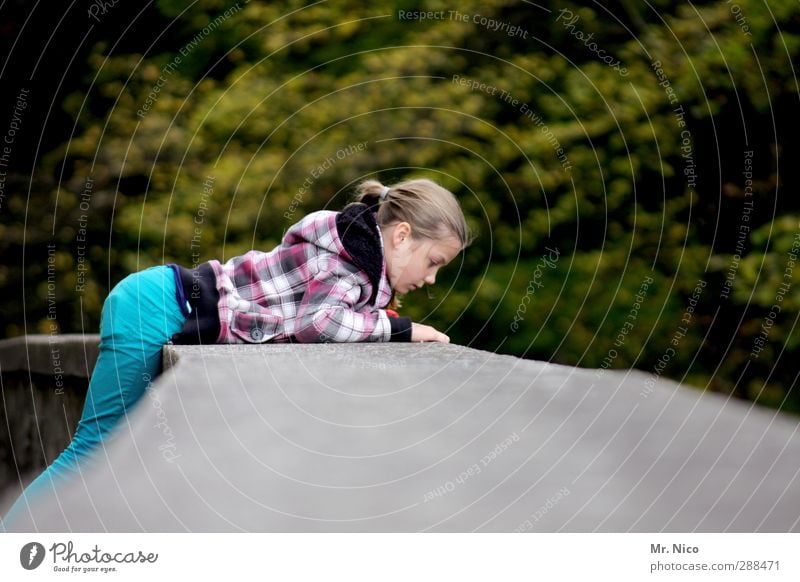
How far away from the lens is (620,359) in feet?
17.9

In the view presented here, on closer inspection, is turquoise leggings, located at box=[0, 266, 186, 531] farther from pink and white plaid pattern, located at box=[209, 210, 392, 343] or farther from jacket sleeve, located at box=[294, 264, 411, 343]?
jacket sleeve, located at box=[294, 264, 411, 343]

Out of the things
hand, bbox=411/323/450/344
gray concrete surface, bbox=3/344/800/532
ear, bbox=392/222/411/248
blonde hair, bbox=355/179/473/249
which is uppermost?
blonde hair, bbox=355/179/473/249

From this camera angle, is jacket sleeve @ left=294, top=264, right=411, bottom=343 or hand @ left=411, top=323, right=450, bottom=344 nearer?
jacket sleeve @ left=294, top=264, right=411, bottom=343

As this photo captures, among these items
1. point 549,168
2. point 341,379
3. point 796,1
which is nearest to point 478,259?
point 549,168

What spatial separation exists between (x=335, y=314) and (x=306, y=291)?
0.12 m

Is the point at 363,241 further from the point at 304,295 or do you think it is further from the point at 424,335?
the point at 424,335

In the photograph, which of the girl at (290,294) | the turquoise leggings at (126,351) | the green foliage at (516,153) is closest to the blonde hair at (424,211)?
the girl at (290,294)

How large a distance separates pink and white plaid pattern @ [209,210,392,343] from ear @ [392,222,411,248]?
0.12 metres

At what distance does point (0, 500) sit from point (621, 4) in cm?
378

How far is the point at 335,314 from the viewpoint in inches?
105

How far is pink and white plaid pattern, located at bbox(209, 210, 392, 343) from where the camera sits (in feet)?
8.81

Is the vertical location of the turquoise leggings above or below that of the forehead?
below

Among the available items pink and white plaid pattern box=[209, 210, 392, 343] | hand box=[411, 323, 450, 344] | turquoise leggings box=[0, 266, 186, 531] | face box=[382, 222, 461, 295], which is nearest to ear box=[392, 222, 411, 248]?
face box=[382, 222, 461, 295]

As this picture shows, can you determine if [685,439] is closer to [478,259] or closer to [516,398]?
[516,398]
